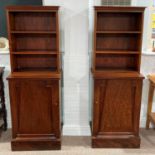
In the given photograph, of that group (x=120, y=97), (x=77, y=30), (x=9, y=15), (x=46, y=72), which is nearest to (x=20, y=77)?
(x=46, y=72)

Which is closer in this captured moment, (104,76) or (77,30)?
(104,76)

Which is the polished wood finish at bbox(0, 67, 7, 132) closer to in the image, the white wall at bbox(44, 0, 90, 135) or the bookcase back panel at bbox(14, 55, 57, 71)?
the bookcase back panel at bbox(14, 55, 57, 71)

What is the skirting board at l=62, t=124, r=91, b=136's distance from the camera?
10.2ft

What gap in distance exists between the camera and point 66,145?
288cm

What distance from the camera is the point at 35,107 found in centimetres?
267

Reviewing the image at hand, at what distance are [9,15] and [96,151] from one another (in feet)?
6.16

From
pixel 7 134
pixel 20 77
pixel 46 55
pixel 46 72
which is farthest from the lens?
pixel 7 134

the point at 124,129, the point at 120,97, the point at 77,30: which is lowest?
the point at 124,129

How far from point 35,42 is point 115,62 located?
3.48 ft

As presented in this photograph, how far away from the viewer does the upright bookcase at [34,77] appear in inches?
102

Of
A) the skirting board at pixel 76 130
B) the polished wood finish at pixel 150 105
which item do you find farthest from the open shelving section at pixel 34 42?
the polished wood finish at pixel 150 105

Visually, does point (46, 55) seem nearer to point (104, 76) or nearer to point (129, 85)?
point (104, 76)

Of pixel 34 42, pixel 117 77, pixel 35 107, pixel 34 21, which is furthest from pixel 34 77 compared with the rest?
pixel 117 77

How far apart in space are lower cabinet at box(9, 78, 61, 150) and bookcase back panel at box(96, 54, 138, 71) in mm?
708
